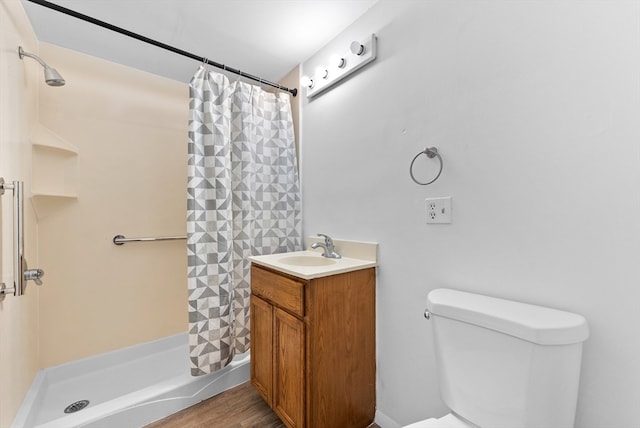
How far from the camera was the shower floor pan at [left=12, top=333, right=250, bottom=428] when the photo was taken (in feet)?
4.56

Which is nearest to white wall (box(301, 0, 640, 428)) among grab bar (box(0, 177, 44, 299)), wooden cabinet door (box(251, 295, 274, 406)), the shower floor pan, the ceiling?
the ceiling

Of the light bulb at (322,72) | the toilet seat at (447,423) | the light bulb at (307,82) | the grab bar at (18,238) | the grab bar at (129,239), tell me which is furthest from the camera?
the grab bar at (129,239)

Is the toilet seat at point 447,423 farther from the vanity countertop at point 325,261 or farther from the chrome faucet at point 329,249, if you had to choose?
the chrome faucet at point 329,249

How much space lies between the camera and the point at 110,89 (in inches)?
A: 80.0

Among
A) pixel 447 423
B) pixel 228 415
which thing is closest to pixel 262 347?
pixel 228 415

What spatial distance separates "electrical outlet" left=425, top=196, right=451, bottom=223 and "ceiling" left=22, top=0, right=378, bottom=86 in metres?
1.15

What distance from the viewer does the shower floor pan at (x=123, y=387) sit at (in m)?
1.39

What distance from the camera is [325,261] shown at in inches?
66.5

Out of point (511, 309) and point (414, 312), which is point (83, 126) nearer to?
point (414, 312)

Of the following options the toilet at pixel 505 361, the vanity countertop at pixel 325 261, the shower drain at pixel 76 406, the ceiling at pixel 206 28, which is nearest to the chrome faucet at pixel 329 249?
the vanity countertop at pixel 325 261

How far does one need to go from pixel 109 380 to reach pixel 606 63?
298cm

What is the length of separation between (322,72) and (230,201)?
103 cm

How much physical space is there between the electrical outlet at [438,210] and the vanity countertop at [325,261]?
1.20 feet

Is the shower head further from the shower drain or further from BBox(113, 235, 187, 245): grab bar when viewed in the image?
the shower drain
